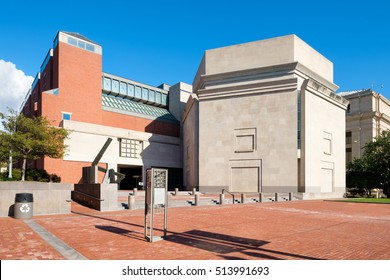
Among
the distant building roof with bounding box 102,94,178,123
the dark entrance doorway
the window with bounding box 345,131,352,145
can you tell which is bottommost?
the dark entrance doorway

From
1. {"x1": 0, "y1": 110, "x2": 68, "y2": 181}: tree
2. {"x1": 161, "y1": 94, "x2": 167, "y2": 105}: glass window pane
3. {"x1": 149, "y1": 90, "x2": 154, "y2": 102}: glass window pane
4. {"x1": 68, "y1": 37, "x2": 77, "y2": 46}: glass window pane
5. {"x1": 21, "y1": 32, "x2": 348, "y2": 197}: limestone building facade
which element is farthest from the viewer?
{"x1": 161, "y1": 94, "x2": 167, "y2": 105}: glass window pane

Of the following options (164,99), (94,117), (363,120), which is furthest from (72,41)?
(363,120)

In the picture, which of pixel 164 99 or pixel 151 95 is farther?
pixel 164 99

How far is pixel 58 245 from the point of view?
8.62 metres

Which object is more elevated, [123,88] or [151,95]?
[123,88]

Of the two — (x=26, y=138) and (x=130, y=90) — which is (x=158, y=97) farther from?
(x=26, y=138)

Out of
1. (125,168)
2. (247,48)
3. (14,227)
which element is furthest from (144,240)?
(125,168)

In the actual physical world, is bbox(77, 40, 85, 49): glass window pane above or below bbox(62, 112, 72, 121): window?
above

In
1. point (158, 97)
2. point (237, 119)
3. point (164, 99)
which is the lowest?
point (237, 119)

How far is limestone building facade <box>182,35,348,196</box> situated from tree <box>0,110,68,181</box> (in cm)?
1918

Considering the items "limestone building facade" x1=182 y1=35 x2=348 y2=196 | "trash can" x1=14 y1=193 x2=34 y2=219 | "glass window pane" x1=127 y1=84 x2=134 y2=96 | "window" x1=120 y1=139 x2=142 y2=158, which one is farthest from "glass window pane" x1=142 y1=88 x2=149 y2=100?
"trash can" x1=14 y1=193 x2=34 y2=219

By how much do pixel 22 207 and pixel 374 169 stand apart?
46.8 metres

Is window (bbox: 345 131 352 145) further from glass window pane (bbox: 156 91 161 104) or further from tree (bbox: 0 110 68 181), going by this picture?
tree (bbox: 0 110 68 181)

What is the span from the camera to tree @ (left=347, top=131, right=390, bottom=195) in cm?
4644
